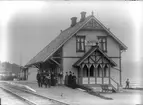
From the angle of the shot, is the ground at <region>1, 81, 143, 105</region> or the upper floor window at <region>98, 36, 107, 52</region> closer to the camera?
the ground at <region>1, 81, 143, 105</region>

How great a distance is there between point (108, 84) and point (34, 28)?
7.22m

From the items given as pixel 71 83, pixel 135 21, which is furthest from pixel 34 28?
pixel 71 83

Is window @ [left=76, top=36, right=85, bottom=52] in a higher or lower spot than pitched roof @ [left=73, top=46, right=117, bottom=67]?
higher

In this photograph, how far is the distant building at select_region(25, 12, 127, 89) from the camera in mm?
17391

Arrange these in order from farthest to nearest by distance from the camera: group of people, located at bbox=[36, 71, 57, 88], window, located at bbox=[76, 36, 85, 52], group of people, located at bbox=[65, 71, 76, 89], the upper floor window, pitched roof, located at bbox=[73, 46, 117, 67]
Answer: window, located at bbox=[76, 36, 85, 52], pitched roof, located at bbox=[73, 46, 117, 67], the upper floor window, group of people, located at bbox=[36, 71, 57, 88], group of people, located at bbox=[65, 71, 76, 89]

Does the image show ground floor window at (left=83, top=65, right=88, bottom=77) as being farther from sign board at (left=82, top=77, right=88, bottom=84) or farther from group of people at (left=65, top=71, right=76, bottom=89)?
group of people at (left=65, top=71, right=76, bottom=89)

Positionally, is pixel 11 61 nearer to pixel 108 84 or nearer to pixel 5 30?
pixel 5 30

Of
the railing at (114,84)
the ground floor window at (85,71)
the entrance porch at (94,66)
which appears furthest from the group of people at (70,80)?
the railing at (114,84)

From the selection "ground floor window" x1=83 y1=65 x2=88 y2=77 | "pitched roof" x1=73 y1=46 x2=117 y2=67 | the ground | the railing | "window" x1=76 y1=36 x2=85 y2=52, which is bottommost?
the ground

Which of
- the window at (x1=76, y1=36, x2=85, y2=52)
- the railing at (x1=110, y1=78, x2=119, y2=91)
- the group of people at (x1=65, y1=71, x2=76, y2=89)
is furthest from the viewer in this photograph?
the window at (x1=76, y1=36, x2=85, y2=52)

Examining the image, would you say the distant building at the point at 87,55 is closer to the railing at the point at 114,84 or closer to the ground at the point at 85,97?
the railing at the point at 114,84

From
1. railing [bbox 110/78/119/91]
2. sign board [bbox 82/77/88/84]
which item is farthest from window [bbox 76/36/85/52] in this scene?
railing [bbox 110/78/119/91]

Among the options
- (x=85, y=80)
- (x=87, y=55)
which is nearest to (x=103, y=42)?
(x=87, y=55)

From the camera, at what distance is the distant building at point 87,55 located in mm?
17391
